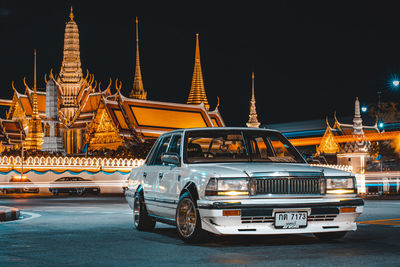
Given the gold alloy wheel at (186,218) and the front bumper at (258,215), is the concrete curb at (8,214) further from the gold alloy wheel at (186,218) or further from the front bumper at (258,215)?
the front bumper at (258,215)

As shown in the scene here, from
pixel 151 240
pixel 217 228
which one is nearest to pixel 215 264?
pixel 217 228

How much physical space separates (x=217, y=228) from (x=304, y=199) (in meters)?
1.10

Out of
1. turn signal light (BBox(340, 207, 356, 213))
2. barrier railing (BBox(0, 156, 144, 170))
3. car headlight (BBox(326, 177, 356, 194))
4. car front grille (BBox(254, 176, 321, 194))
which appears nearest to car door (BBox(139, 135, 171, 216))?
car front grille (BBox(254, 176, 321, 194))

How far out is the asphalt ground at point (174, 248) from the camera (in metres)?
7.26

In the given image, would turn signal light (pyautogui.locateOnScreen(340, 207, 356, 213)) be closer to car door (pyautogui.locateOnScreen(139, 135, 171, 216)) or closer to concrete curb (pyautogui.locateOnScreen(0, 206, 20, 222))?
car door (pyautogui.locateOnScreen(139, 135, 171, 216))

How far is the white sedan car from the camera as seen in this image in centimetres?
827

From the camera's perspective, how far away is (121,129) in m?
61.4

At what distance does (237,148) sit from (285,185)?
1571mm

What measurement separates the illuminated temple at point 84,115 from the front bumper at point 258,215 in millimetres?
51087

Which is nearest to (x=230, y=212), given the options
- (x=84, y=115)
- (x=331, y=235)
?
(x=331, y=235)

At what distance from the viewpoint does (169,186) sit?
9.58 meters

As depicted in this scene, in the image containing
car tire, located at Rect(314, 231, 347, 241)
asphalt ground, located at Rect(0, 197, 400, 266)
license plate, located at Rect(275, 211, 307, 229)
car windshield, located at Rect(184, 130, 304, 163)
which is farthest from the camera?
car windshield, located at Rect(184, 130, 304, 163)

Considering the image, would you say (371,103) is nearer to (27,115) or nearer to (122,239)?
(27,115)

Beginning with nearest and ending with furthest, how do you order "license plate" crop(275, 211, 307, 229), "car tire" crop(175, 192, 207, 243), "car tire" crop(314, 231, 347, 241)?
"license plate" crop(275, 211, 307, 229) → "car tire" crop(175, 192, 207, 243) → "car tire" crop(314, 231, 347, 241)
